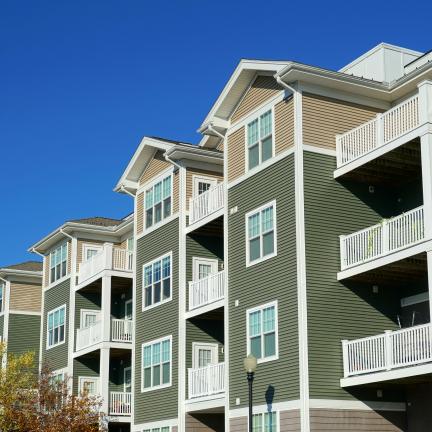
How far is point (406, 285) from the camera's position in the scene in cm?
2953

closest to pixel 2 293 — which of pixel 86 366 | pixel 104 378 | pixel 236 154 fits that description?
pixel 86 366

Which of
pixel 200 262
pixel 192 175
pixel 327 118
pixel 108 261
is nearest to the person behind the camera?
pixel 327 118

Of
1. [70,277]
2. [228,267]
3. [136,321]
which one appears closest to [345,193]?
[228,267]

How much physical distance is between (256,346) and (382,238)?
5679 millimetres

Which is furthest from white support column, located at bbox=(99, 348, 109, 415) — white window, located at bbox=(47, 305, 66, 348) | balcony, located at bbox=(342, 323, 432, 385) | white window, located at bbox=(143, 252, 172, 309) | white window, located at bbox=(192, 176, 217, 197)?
balcony, located at bbox=(342, 323, 432, 385)

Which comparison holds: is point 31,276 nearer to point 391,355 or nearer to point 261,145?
point 261,145

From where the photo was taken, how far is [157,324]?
37.0 meters

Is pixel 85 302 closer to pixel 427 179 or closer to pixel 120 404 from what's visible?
pixel 120 404

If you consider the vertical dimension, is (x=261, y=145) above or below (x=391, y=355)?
above

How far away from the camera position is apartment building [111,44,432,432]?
27.0 meters

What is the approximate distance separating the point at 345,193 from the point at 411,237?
3.86m

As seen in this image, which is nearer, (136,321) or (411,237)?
(411,237)

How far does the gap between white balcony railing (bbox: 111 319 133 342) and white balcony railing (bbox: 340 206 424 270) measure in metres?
17.2

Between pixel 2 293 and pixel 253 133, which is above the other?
pixel 253 133
